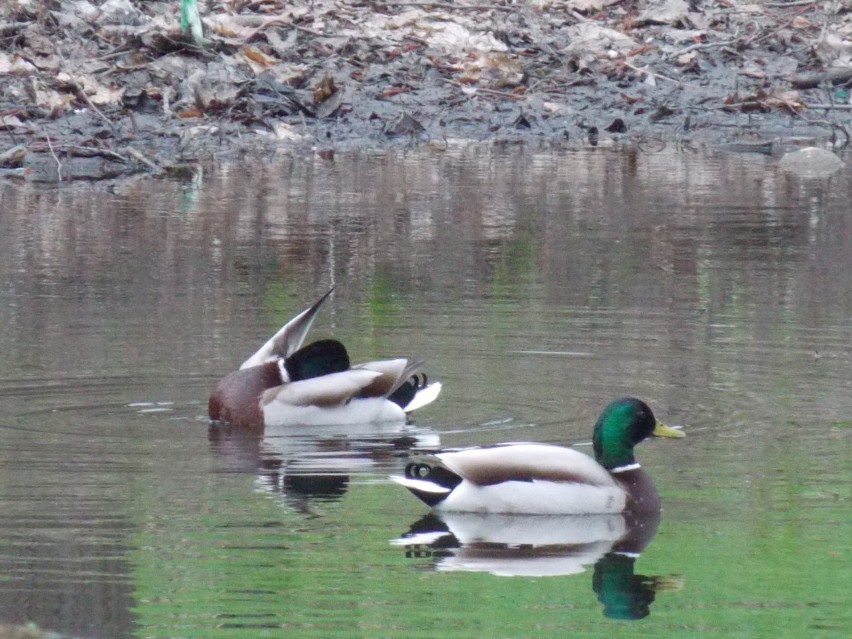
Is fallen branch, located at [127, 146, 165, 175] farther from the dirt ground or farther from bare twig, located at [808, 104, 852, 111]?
bare twig, located at [808, 104, 852, 111]

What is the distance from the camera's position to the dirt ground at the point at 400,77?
814 inches

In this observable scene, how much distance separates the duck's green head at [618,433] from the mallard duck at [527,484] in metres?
0.15

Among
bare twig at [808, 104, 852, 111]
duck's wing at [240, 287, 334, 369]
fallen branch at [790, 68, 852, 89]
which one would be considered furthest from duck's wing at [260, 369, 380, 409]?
fallen branch at [790, 68, 852, 89]

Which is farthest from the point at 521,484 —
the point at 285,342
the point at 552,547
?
the point at 285,342

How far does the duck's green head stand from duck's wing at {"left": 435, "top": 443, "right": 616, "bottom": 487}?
201 millimetres

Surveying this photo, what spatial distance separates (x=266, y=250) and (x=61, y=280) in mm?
1824

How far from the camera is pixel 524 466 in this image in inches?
291

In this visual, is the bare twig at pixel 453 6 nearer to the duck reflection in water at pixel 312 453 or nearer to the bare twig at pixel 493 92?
the bare twig at pixel 493 92

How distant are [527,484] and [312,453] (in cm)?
165

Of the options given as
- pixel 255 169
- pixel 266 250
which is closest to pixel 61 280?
pixel 266 250

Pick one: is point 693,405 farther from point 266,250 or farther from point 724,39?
point 724,39

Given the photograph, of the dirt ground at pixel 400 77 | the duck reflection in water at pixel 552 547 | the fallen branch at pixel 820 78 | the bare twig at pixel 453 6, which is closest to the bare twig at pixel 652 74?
the dirt ground at pixel 400 77

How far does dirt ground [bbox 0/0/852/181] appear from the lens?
20.7 meters

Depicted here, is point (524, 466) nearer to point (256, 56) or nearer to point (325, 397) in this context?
point (325, 397)
